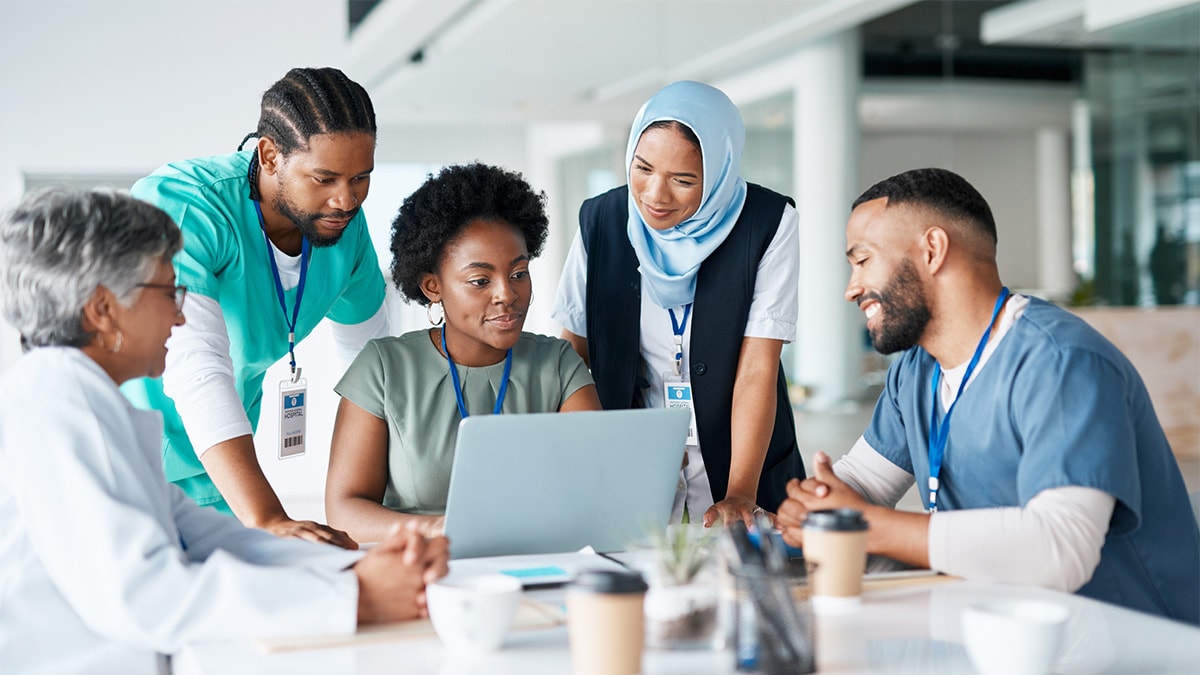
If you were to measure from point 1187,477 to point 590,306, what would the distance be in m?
5.90

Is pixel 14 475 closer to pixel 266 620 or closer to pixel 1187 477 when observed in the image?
pixel 266 620

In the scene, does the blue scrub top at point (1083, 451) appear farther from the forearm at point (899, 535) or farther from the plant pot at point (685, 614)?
the plant pot at point (685, 614)

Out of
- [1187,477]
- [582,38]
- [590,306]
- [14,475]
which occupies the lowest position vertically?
[1187,477]

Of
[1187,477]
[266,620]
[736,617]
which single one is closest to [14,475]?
[266,620]

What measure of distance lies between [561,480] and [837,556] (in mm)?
437

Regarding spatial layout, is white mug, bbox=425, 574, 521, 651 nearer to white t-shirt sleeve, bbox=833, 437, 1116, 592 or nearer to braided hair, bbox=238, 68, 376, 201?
→ white t-shirt sleeve, bbox=833, 437, 1116, 592

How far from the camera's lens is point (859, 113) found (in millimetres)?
8367

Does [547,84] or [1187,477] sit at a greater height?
[547,84]

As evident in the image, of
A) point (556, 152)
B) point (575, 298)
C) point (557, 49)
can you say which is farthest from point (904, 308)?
point (556, 152)

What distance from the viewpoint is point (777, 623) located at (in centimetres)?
122

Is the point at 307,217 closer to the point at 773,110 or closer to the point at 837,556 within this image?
the point at 837,556

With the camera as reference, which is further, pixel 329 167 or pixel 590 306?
pixel 590 306

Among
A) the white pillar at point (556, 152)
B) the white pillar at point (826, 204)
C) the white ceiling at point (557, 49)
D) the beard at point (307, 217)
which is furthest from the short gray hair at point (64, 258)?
the white pillar at point (556, 152)

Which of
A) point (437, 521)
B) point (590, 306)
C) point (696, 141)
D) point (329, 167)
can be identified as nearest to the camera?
point (437, 521)
